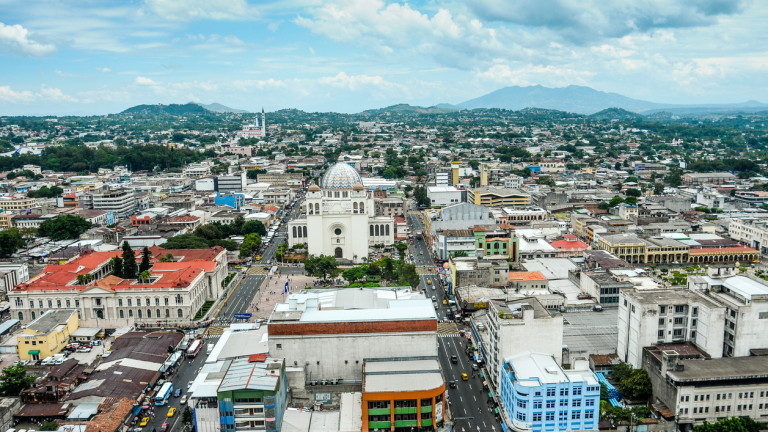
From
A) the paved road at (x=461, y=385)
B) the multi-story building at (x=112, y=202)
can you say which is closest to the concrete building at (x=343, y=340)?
the paved road at (x=461, y=385)

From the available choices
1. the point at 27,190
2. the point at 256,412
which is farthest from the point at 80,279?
the point at 27,190

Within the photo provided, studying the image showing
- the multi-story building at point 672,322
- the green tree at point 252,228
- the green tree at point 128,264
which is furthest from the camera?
the green tree at point 252,228

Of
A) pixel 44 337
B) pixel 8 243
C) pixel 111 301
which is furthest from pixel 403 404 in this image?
pixel 8 243

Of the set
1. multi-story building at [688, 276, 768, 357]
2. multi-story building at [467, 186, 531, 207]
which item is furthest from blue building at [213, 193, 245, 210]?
multi-story building at [688, 276, 768, 357]

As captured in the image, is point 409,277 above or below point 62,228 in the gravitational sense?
below

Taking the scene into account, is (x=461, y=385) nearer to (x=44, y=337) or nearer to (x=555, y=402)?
(x=555, y=402)

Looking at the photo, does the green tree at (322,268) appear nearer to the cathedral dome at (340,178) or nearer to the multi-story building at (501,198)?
the cathedral dome at (340,178)

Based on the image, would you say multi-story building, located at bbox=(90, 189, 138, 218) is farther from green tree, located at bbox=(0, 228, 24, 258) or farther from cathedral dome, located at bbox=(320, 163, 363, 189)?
cathedral dome, located at bbox=(320, 163, 363, 189)
